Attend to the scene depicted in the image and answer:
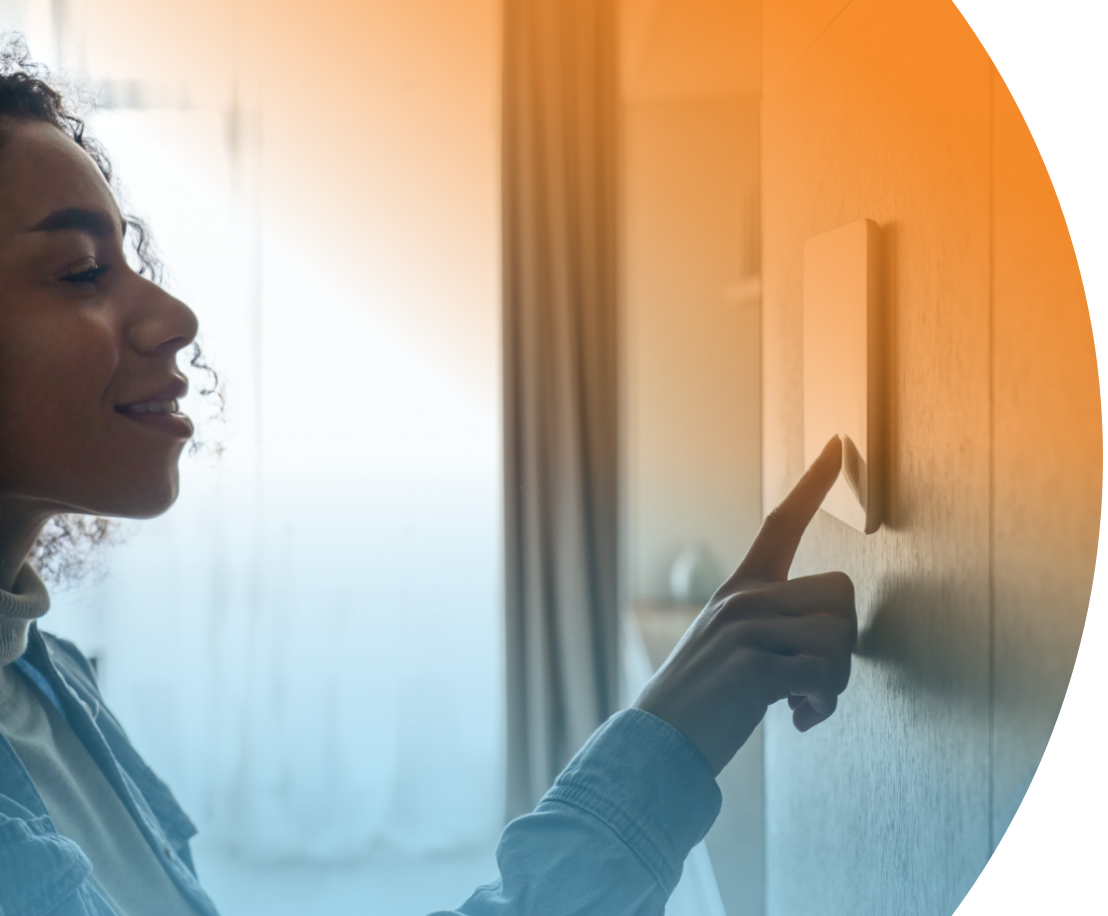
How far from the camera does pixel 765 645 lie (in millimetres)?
418

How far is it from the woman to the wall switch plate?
0.9 inches

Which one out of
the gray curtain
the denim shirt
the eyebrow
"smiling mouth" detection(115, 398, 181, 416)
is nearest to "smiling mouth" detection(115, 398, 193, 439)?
"smiling mouth" detection(115, 398, 181, 416)

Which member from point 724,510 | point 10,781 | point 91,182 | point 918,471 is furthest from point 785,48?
point 724,510

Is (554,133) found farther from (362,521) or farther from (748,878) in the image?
(748,878)

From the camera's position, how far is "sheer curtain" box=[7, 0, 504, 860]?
5.20ft

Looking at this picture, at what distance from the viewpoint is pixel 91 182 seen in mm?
531

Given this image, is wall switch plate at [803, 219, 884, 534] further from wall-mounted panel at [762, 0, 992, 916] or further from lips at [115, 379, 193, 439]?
lips at [115, 379, 193, 439]

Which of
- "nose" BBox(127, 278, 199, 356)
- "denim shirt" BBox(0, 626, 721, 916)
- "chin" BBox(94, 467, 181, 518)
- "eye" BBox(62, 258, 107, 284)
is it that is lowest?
"denim shirt" BBox(0, 626, 721, 916)

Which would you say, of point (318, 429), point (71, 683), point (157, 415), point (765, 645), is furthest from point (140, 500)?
point (318, 429)

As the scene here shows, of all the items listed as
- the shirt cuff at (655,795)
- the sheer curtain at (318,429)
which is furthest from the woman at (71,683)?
the sheer curtain at (318,429)

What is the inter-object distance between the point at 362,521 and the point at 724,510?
0.74 m

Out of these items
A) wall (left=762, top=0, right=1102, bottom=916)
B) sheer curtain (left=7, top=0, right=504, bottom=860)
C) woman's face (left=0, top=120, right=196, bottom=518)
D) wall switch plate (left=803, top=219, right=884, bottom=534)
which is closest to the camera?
A: wall (left=762, top=0, right=1102, bottom=916)

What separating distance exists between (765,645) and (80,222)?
18.7 inches

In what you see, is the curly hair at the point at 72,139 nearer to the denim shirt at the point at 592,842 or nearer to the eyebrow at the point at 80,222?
the eyebrow at the point at 80,222
